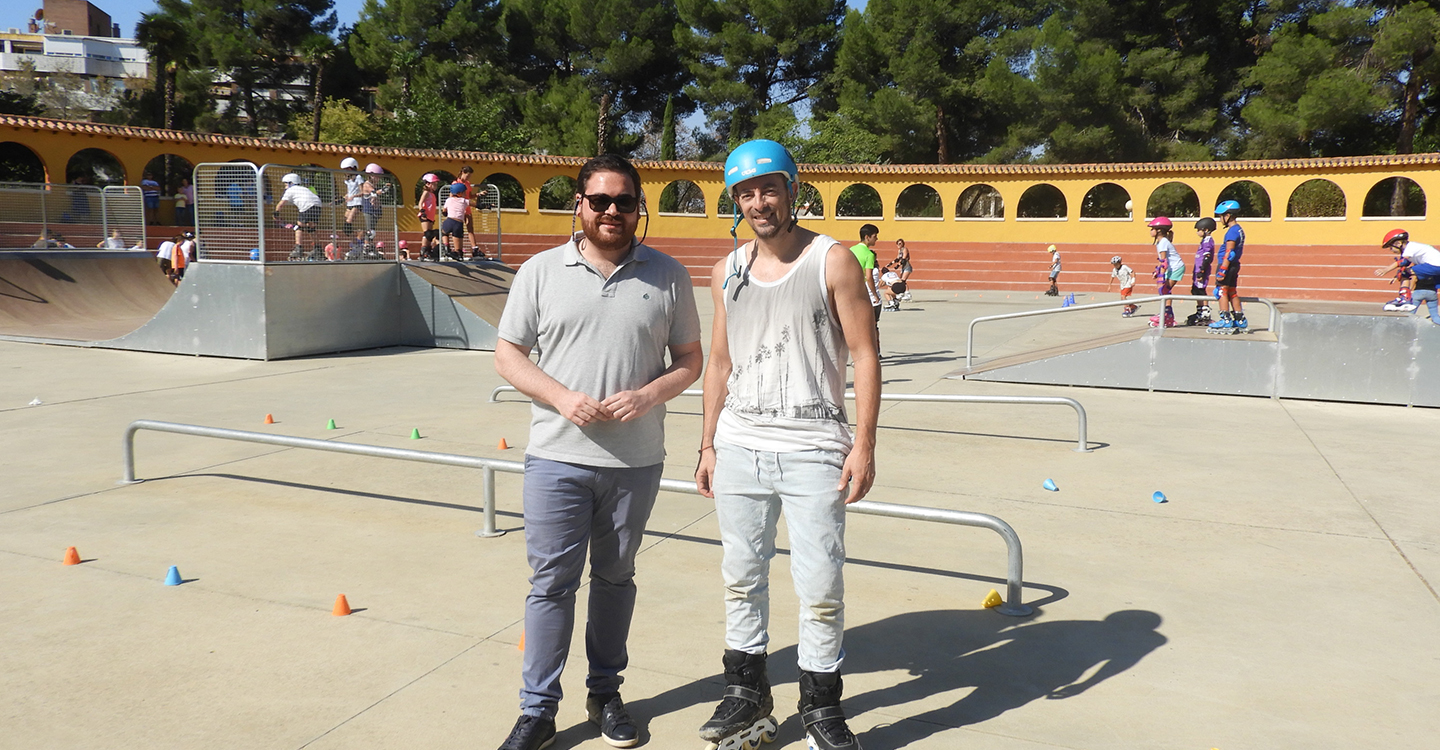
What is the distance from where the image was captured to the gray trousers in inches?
119

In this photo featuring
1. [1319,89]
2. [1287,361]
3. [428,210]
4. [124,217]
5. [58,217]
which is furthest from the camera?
[1319,89]

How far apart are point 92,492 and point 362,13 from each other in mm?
50149

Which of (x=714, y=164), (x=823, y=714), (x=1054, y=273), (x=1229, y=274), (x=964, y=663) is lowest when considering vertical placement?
(x=964, y=663)

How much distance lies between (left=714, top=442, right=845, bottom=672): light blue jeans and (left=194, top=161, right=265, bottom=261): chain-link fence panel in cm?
1134

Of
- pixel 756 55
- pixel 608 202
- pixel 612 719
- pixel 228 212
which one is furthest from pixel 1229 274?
pixel 756 55

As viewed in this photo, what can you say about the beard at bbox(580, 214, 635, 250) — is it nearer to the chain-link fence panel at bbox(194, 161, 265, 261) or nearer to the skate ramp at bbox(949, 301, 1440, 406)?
the skate ramp at bbox(949, 301, 1440, 406)

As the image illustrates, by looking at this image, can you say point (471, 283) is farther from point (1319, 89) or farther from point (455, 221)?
point (1319, 89)

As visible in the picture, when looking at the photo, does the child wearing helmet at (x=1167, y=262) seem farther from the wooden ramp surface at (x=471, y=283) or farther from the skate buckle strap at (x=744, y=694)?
the skate buckle strap at (x=744, y=694)

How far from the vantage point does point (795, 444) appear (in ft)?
9.69

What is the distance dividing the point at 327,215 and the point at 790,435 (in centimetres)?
1229

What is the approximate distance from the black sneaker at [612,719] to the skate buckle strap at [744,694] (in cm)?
32

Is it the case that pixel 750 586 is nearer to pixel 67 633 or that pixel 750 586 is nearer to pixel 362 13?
pixel 67 633

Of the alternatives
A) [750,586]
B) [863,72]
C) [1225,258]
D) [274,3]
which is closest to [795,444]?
[750,586]

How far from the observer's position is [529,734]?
118 inches
